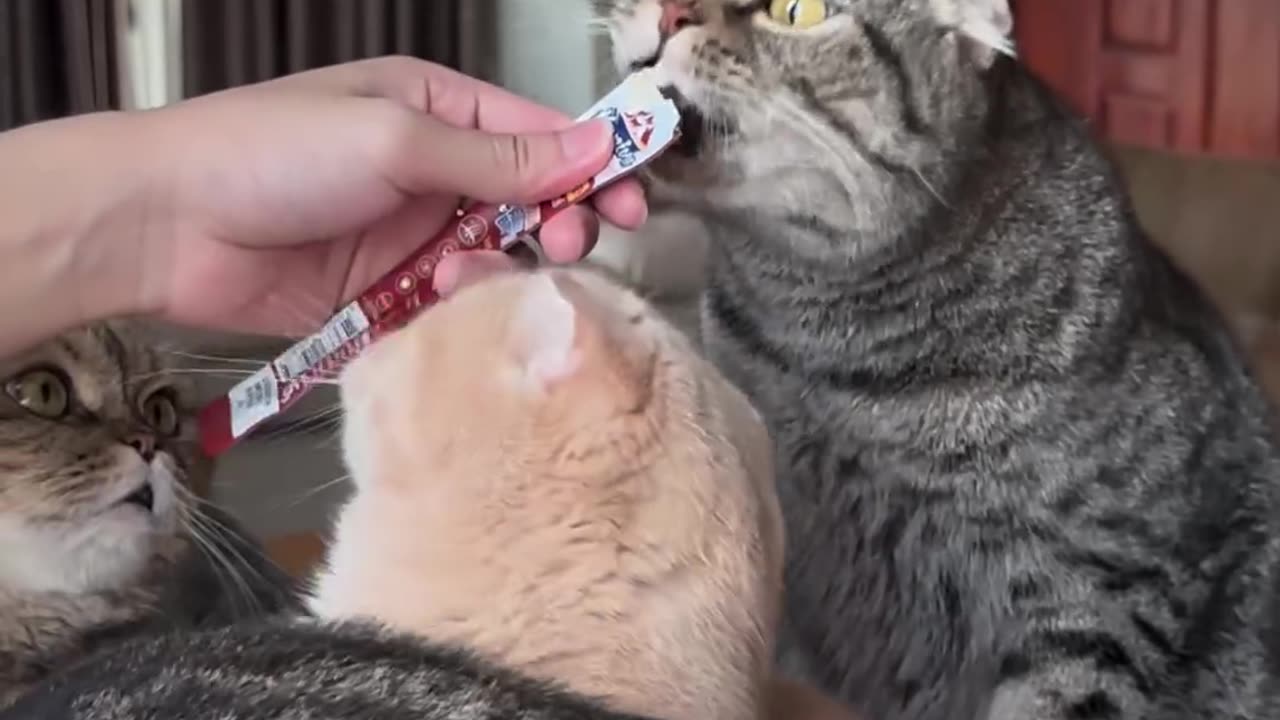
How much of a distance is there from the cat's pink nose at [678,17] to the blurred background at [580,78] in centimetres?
38

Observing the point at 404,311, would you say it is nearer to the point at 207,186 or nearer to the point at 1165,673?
the point at 207,186

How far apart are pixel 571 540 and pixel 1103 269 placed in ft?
2.09

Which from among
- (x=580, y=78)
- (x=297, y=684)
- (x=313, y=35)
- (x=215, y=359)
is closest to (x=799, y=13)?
(x=215, y=359)

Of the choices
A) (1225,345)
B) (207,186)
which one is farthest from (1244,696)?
(207,186)

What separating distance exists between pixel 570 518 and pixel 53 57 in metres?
1.71

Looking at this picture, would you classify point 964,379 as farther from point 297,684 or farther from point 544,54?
point 544,54

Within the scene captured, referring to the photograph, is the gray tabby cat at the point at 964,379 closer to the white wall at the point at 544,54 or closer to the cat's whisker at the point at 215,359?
the cat's whisker at the point at 215,359

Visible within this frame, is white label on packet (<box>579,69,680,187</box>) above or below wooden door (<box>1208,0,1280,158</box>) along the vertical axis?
above

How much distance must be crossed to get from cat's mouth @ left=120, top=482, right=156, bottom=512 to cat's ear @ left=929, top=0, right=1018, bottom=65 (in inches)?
26.3

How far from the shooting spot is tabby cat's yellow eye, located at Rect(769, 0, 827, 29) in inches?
44.1

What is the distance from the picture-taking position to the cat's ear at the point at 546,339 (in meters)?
0.79

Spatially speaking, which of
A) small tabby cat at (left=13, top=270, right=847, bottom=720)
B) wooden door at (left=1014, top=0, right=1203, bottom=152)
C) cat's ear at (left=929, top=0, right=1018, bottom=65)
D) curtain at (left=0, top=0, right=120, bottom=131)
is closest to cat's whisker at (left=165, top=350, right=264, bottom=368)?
small tabby cat at (left=13, top=270, right=847, bottom=720)

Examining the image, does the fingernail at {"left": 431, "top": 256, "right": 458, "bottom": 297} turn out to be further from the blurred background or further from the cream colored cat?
the blurred background

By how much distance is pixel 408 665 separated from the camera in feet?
2.28
